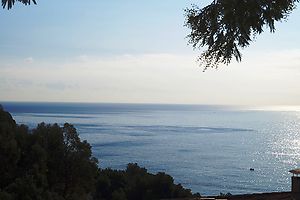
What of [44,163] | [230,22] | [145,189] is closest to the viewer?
[230,22]

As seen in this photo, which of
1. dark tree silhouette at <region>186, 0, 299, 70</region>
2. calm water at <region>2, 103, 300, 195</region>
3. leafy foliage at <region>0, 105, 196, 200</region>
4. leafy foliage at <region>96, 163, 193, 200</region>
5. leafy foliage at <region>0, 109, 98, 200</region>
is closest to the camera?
dark tree silhouette at <region>186, 0, 299, 70</region>

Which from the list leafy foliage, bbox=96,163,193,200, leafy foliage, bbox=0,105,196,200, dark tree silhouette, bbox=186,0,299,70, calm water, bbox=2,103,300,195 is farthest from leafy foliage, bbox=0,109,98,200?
calm water, bbox=2,103,300,195

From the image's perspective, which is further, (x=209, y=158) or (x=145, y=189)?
(x=209, y=158)

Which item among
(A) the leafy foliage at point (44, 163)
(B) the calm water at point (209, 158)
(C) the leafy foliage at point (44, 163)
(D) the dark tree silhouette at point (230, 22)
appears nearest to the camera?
(D) the dark tree silhouette at point (230, 22)

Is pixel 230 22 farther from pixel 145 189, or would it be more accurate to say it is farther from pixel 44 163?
pixel 145 189

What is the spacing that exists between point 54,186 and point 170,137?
100831 mm

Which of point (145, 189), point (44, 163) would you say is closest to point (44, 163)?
point (44, 163)

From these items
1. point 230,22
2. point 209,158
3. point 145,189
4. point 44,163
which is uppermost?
point 230,22

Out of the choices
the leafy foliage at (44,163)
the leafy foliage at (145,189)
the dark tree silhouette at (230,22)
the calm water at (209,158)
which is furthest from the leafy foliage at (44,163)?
the calm water at (209,158)

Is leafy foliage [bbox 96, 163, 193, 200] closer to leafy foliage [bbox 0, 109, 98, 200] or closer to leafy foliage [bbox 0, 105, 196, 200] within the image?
leafy foliage [bbox 0, 105, 196, 200]

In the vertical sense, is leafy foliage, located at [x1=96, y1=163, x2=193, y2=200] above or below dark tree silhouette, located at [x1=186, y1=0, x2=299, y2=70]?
below

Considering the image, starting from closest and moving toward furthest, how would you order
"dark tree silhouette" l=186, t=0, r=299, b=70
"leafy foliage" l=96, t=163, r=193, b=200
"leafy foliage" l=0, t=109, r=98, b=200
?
"dark tree silhouette" l=186, t=0, r=299, b=70
"leafy foliage" l=0, t=109, r=98, b=200
"leafy foliage" l=96, t=163, r=193, b=200

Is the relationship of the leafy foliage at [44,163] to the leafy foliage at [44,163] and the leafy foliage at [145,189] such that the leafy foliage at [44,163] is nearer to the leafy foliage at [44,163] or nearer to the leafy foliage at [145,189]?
the leafy foliage at [44,163]

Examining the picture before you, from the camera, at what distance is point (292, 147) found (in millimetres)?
116500
